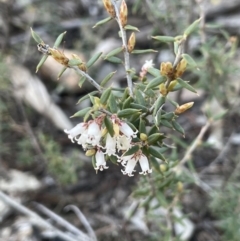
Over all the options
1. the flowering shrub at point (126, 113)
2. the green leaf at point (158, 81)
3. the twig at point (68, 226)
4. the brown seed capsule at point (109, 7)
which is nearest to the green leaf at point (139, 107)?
the flowering shrub at point (126, 113)

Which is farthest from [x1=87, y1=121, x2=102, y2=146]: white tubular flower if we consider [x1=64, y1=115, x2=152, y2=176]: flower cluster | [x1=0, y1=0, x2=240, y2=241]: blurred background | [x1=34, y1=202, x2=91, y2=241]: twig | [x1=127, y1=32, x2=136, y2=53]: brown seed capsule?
[x1=34, y1=202, x2=91, y2=241]: twig

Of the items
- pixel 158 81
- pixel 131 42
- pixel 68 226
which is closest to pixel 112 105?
pixel 158 81

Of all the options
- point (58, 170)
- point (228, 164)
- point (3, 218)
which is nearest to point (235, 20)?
point (228, 164)

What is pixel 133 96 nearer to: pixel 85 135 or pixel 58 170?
pixel 85 135

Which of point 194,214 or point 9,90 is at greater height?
point 9,90

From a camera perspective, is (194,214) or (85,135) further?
(194,214)
